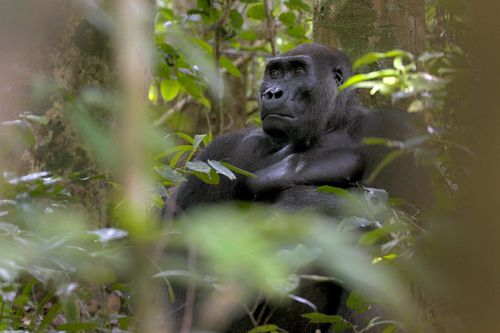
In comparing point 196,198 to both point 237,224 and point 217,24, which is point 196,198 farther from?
point 237,224

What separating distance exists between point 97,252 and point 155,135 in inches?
18.6

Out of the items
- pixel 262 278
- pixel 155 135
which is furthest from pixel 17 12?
pixel 262 278

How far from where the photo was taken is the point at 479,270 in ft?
4.89

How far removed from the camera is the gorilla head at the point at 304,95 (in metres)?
3.99

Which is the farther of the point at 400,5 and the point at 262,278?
the point at 400,5

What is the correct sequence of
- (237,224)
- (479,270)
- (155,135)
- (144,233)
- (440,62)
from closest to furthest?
(144,233) → (237,224) → (479,270) → (155,135) → (440,62)

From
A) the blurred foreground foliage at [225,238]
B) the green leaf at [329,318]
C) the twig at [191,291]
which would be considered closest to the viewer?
the blurred foreground foliage at [225,238]

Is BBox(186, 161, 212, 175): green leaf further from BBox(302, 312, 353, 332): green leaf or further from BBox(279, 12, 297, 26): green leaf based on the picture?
BBox(279, 12, 297, 26): green leaf

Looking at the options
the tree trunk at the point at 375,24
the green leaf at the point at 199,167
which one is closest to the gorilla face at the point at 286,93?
the tree trunk at the point at 375,24

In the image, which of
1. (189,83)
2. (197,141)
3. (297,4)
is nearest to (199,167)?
(197,141)

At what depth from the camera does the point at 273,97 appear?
4.01 metres

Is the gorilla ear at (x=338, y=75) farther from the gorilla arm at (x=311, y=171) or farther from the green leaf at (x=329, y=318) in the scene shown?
the green leaf at (x=329, y=318)

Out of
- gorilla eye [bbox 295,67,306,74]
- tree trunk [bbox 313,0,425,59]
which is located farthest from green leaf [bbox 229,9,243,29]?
gorilla eye [bbox 295,67,306,74]

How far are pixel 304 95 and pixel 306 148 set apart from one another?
11.2 inches
